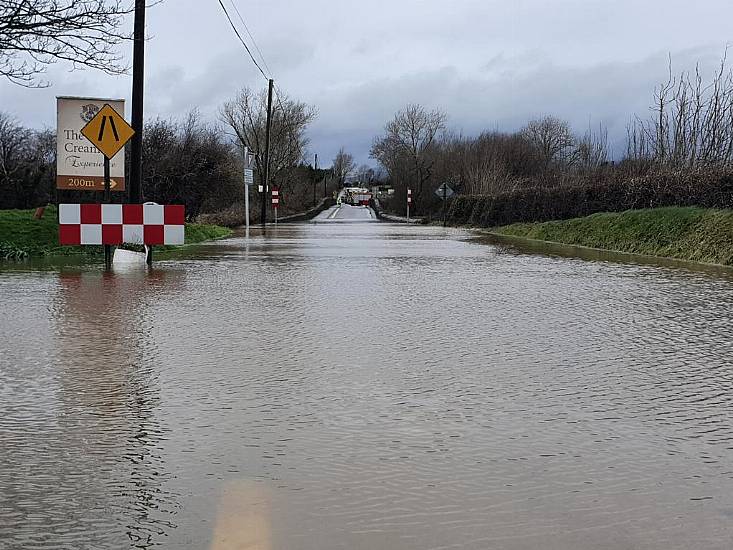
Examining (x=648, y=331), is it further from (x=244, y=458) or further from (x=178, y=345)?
(x=244, y=458)

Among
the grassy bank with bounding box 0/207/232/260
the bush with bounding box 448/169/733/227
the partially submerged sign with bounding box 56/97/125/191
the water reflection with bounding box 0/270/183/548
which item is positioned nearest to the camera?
the water reflection with bounding box 0/270/183/548

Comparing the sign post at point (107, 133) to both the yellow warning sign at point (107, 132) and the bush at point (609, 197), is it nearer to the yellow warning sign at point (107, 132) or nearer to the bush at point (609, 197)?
the yellow warning sign at point (107, 132)

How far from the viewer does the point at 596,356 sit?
6.18 m

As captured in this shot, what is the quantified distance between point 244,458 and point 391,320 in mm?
4164

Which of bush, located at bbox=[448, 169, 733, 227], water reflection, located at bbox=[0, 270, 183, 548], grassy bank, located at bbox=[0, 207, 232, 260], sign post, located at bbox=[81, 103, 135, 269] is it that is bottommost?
water reflection, located at bbox=[0, 270, 183, 548]

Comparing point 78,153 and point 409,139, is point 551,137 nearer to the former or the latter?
point 409,139

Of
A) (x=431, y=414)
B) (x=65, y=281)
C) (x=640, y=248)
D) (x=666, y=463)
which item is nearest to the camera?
(x=666, y=463)

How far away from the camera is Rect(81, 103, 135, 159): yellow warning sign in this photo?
13562mm

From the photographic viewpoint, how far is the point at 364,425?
439 centimetres

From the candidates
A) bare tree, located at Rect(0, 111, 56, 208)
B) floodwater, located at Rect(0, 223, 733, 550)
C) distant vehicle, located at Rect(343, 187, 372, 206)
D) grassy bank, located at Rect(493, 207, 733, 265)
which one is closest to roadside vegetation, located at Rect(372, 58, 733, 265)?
grassy bank, located at Rect(493, 207, 733, 265)

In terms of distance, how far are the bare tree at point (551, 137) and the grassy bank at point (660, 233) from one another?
50002mm

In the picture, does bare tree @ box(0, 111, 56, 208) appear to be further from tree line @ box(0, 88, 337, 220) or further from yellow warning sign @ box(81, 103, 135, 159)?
yellow warning sign @ box(81, 103, 135, 159)

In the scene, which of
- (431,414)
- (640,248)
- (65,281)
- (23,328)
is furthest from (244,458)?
(640,248)

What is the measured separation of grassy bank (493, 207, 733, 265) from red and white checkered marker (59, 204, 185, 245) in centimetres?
904
